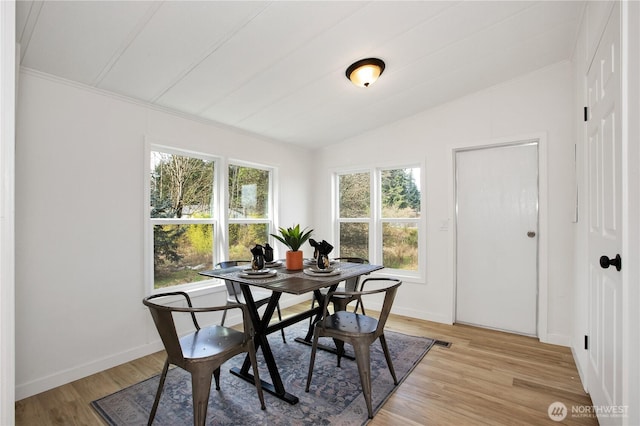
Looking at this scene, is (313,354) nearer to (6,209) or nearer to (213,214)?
(6,209)

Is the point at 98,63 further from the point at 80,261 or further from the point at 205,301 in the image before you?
the point at 205,301

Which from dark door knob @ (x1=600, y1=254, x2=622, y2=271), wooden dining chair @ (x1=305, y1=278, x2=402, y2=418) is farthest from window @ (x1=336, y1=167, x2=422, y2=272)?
dark door knob @ (x1=600, y1=254, x2=622, y2=271)

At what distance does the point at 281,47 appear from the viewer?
2232 millimetres

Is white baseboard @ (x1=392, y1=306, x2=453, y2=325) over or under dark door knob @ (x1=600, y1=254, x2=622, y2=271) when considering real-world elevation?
under

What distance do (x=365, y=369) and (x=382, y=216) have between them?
2.53 metres

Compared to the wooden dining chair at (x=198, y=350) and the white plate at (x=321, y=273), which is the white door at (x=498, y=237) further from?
the wooden dining chair at (x=198, y=350)

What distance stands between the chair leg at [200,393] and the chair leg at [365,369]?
2.85ft

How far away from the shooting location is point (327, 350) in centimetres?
284

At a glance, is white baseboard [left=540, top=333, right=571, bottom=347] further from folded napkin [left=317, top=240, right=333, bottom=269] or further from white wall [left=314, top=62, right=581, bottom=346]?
folded napkin [left=317, top=240, right=333, bottom=269]

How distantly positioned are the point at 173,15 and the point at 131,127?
1.26 meters

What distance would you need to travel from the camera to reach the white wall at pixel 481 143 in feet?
9.85

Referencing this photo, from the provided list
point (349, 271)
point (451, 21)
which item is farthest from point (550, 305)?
point (451, 21)

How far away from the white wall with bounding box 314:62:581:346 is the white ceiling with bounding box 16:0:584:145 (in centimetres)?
23

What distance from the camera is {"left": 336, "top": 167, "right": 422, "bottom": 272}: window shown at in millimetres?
3977
